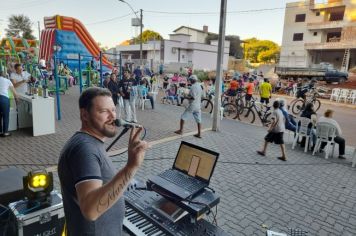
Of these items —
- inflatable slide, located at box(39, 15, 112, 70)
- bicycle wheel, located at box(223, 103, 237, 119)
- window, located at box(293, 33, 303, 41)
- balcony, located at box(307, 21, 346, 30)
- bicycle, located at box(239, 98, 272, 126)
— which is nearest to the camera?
bicycle, located at box(239, 98, 272, 126)

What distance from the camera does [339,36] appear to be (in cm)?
3603

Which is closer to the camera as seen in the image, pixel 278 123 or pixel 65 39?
pixel 278 123

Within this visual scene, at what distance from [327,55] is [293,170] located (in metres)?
37.3

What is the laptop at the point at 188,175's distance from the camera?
2.24 m

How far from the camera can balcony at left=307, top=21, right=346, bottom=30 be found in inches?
1353

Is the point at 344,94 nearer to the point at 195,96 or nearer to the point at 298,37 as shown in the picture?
the point at 195,96

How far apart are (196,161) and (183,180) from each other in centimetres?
23

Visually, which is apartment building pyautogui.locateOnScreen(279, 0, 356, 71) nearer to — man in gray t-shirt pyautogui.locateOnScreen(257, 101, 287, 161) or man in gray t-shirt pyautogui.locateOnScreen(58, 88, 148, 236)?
man in gray t-shirt pyautogui.locateOnScreen(257, 101, 287, 161)

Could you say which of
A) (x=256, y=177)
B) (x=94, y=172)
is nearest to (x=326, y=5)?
(x=256, y=177)

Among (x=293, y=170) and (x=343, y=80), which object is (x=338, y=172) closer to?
(x=293, y=170)

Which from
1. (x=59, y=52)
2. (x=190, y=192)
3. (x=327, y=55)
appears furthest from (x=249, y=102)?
(x=327, y=55)

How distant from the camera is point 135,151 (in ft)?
4.63

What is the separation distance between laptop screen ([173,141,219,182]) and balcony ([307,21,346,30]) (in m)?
39.6

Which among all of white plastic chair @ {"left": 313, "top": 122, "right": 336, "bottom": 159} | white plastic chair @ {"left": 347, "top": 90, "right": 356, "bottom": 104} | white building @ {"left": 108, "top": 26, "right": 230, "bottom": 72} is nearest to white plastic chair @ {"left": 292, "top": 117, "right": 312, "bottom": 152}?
white plastic chair @ {"left": 313, "top": 122, "right": 336, "bottom": 159}
